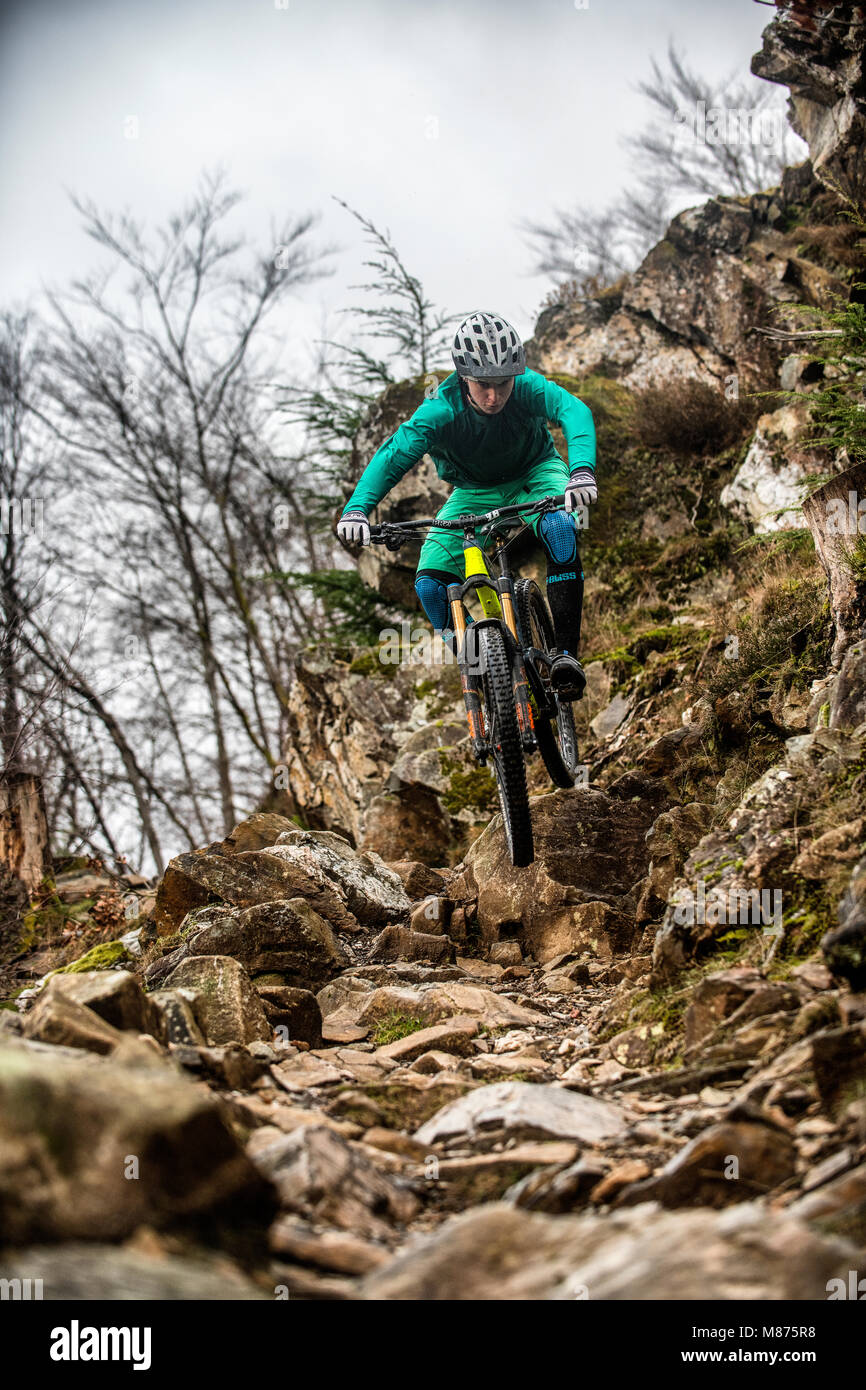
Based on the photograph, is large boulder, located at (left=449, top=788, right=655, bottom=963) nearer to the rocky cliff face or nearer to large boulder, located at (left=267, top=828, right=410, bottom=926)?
the rocky cliff face

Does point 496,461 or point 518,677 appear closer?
point 518,677

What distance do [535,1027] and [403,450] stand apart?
11.1 ft

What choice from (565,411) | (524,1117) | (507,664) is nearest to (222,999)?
(524,1117)

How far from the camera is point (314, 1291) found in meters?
1.91

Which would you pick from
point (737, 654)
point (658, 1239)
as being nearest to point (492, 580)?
point (737, 654)

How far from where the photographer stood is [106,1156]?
75.6 inches

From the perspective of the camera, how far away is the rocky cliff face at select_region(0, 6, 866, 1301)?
1.88m

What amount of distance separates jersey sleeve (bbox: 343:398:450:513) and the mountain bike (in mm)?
352

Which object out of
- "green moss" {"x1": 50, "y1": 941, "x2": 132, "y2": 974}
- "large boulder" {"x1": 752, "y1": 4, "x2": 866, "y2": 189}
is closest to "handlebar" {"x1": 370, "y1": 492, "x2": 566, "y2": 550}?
"green moss" {"x1": 50, "y1": 941, "x2": 132, "y2": 974}

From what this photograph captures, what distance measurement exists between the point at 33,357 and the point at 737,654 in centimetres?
1716

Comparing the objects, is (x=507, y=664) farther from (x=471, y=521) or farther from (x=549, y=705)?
(x=471, y=521)

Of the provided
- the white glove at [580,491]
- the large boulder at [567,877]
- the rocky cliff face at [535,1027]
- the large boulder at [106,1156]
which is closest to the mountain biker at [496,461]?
the white glove at [580,491]

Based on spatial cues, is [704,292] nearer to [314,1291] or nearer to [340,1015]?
[340,1015]
